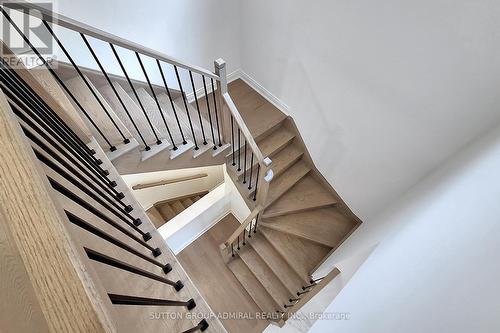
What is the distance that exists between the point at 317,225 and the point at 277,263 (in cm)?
68

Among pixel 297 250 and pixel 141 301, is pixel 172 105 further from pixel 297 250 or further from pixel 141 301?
pixel 297 250

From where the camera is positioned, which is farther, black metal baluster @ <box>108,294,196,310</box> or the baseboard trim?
the baseboard trim

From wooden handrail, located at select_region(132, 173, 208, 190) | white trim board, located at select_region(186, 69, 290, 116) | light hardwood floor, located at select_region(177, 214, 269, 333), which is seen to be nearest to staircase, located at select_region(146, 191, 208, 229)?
wooden handrail, located at select_region(132, 173, 208, 190)

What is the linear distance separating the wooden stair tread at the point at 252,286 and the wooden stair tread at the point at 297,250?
1.75 ft

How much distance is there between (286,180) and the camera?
365 centimetres

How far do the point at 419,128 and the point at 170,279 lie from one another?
84.5 inches

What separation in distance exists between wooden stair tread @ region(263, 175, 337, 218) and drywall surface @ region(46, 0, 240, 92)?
1.91 metres

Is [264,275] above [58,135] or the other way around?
the other way around

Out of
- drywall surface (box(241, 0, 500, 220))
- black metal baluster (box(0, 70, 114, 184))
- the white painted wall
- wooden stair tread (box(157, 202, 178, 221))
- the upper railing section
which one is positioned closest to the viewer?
black metal baluster (box(0, 70, 114, 184))

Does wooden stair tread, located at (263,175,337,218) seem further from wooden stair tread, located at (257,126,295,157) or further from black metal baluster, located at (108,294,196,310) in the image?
black metal baluster, located at (108,294,196,310)

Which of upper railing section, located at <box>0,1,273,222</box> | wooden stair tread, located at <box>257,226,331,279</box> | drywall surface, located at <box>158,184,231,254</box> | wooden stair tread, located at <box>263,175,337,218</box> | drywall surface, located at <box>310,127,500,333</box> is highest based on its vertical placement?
upper railing section, located at <box>0,1,273,222</box>

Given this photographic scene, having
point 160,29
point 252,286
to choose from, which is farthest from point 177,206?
point 160,29

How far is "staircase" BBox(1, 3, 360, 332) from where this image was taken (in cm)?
125

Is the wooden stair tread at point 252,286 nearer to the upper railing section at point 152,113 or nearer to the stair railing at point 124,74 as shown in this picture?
the upper railing section at point 152,113
